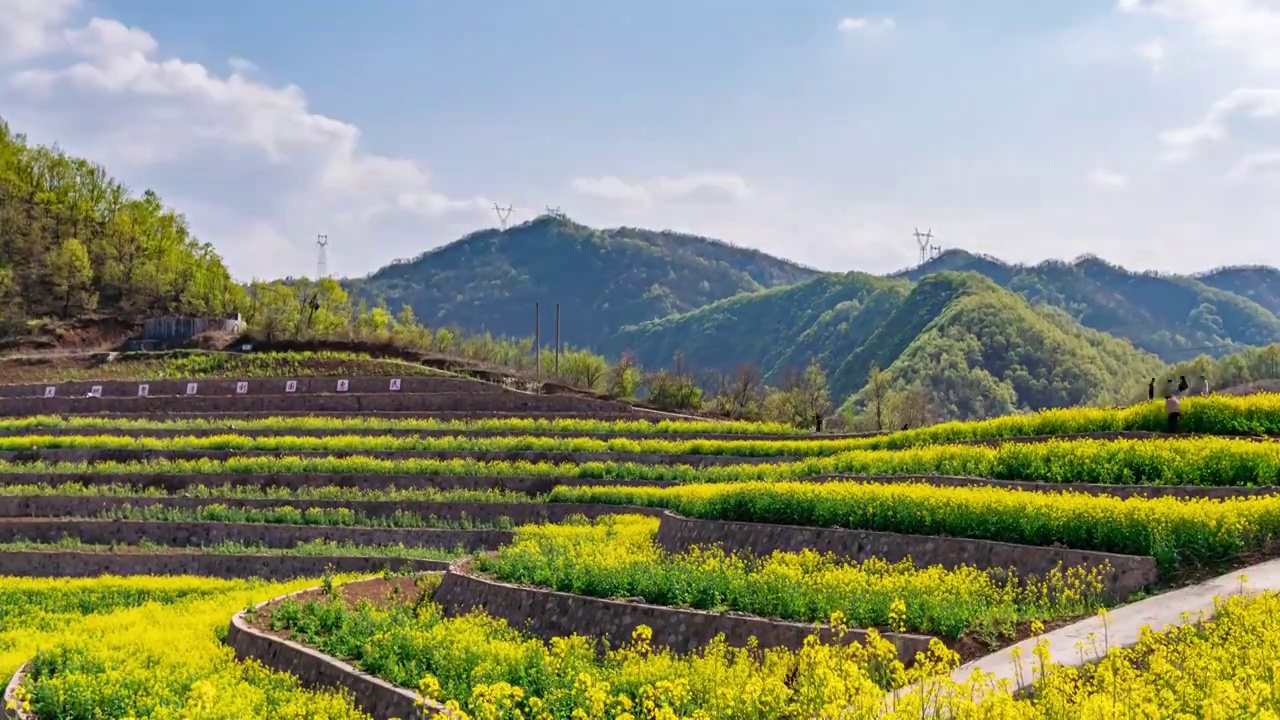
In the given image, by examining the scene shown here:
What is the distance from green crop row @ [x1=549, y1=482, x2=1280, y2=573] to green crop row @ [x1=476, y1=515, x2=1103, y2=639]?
1.20 meters

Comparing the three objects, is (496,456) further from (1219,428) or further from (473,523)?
→ (1219,428)

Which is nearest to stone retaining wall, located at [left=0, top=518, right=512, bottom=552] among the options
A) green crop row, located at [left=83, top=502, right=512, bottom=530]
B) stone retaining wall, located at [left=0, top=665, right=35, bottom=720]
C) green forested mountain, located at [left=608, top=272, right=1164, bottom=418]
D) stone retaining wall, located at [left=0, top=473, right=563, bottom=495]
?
green crop row, located at [left=83, top=502, right=512, bottom=530]

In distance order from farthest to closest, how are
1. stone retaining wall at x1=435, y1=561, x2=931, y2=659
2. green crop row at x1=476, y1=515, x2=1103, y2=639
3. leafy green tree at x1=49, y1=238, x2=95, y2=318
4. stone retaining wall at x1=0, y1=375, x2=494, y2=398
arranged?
leafy green tree at x1=49, y1=238, x2=95, y2=318
stone retaining wall at x1=0, y1=375, x2=494, y2=398
stone retaining wall at x1=435, y1=561, x2=931, y2=659
green crop row at x1=476, y1=515, x2=1103, y2=639

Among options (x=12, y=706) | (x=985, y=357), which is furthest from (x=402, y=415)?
(x=985, y=357)

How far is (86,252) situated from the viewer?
8444 cm

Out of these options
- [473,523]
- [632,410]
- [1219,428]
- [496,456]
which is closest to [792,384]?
[632,410]

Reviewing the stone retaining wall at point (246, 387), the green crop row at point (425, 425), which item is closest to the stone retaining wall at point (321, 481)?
the green crop row at point (425, 425)

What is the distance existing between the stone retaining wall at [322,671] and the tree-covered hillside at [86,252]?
230 feet

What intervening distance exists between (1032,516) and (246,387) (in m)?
51.3

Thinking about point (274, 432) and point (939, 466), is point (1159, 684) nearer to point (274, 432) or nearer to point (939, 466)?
point (939, 466)

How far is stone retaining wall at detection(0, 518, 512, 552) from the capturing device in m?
32.5

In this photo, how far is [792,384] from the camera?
90.4 m

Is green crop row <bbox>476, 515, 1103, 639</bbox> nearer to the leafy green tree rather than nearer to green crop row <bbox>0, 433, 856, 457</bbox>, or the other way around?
green crop row <bbox>0, 433, 856, 457</bbox>

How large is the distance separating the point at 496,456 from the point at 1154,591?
30.5 meters
